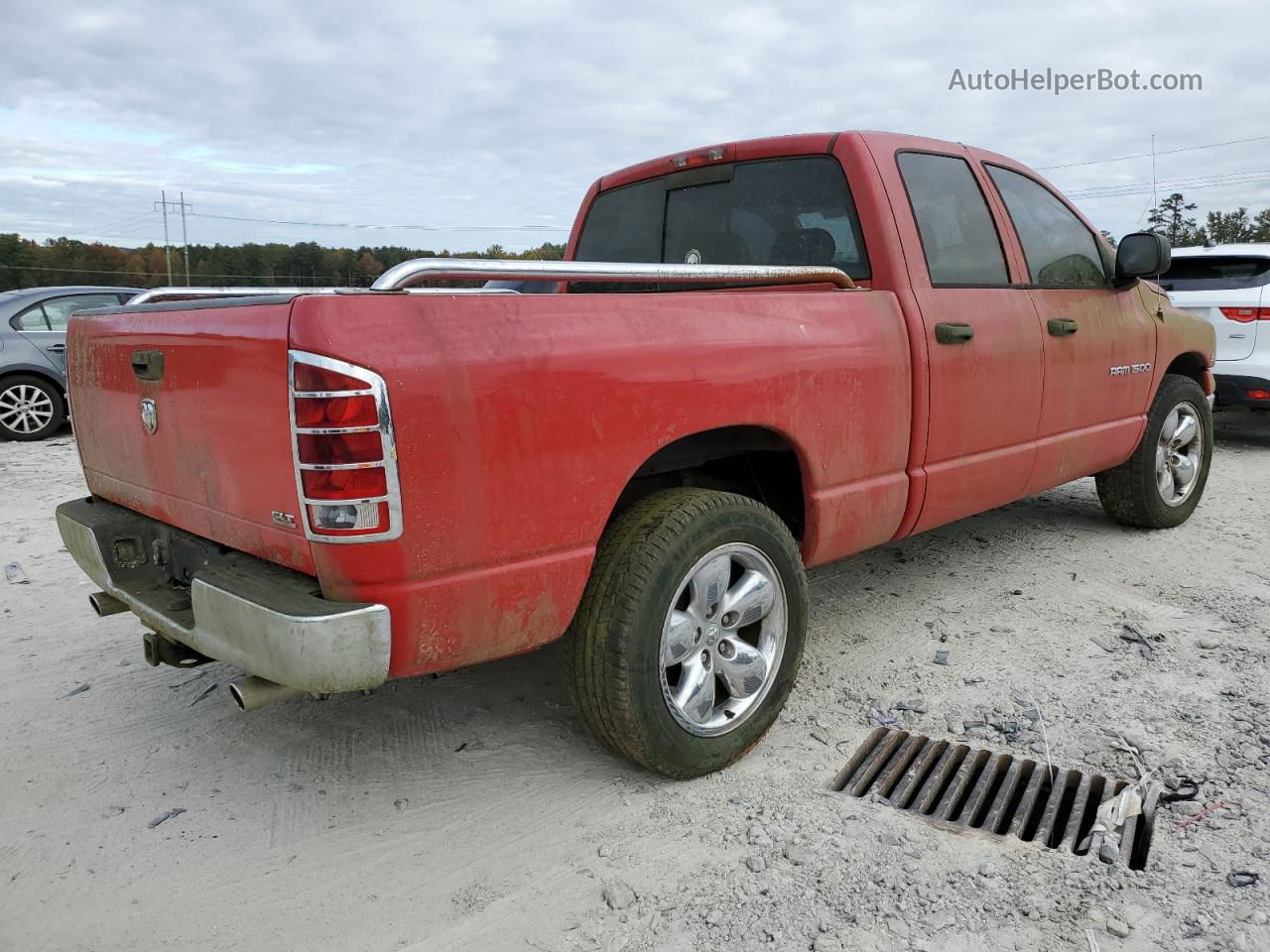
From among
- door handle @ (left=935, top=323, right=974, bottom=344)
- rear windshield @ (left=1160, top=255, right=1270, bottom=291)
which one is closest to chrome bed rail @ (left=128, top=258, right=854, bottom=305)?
door handle @ (left=935, top=323, right=974, bottom=344)

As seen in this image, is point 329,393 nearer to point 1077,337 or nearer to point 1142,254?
point 1077,337

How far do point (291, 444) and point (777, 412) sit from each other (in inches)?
55.3

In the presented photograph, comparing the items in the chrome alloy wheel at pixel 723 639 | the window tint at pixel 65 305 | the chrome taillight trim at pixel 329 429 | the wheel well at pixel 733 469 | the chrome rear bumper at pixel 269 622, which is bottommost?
the chrome alloy wheel at pixel 723 639

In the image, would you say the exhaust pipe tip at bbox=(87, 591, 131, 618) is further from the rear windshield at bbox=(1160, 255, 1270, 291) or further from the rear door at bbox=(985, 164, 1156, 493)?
the rear windshield at bbox=(1160, 255, 1270, 291)

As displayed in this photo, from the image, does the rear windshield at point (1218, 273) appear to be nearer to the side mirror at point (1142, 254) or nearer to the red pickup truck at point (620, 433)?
the side mirror at point (1142, 254)

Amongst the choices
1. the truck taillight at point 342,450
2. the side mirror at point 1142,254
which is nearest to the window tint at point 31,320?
the truck taillight at point 342,450

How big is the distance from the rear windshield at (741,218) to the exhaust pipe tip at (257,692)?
2.34 metres

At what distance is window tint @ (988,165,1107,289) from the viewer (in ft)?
13.1

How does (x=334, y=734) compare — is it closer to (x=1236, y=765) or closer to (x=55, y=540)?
(x=1236, y=765)

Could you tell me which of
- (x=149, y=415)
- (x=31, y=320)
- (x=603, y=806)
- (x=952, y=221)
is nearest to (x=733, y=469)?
(x=603, y=806)

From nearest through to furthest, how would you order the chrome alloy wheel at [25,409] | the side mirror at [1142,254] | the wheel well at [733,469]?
the wheel well at [733,469] → the side mirror at [1142,254] → the chrome alloy wheel at [25,409]

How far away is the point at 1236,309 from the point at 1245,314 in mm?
77

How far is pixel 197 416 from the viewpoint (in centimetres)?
238

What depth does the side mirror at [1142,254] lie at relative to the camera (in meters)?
4.17
